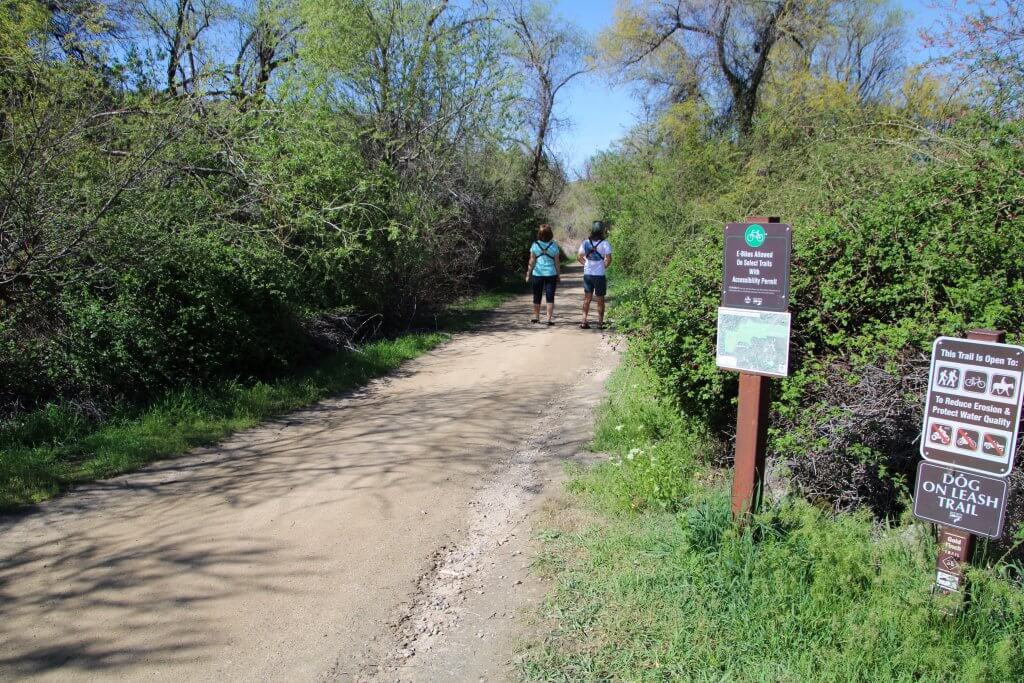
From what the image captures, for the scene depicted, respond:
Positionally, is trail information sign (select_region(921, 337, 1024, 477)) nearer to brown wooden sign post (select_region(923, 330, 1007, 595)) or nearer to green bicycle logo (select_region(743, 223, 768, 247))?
brown wooden sign post (select_region(923, 330, 1007, 595))

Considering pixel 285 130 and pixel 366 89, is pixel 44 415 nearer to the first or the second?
pixel 285 130

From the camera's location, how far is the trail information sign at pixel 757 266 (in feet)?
12.6

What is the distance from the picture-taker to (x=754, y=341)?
3.92 metres

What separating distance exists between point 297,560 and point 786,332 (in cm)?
306

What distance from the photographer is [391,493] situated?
5391 millimetres

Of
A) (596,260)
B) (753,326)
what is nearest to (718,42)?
(596,260)

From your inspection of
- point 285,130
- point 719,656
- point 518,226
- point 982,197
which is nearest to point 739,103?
point 518,226

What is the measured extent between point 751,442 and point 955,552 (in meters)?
1.04

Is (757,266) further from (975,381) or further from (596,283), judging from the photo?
(596,283)

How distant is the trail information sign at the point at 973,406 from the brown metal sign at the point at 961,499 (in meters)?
0.05

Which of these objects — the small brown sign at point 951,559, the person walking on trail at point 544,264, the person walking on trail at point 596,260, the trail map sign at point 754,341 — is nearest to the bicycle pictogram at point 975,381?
the small brown sign at point 951,559

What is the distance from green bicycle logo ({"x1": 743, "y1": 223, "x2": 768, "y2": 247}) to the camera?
3.91m

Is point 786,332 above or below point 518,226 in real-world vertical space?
below

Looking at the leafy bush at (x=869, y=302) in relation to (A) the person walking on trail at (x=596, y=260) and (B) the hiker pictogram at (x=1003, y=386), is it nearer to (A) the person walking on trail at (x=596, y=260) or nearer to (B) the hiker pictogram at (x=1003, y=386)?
(B) the hiker pictogram at (x=1003, y=386)
